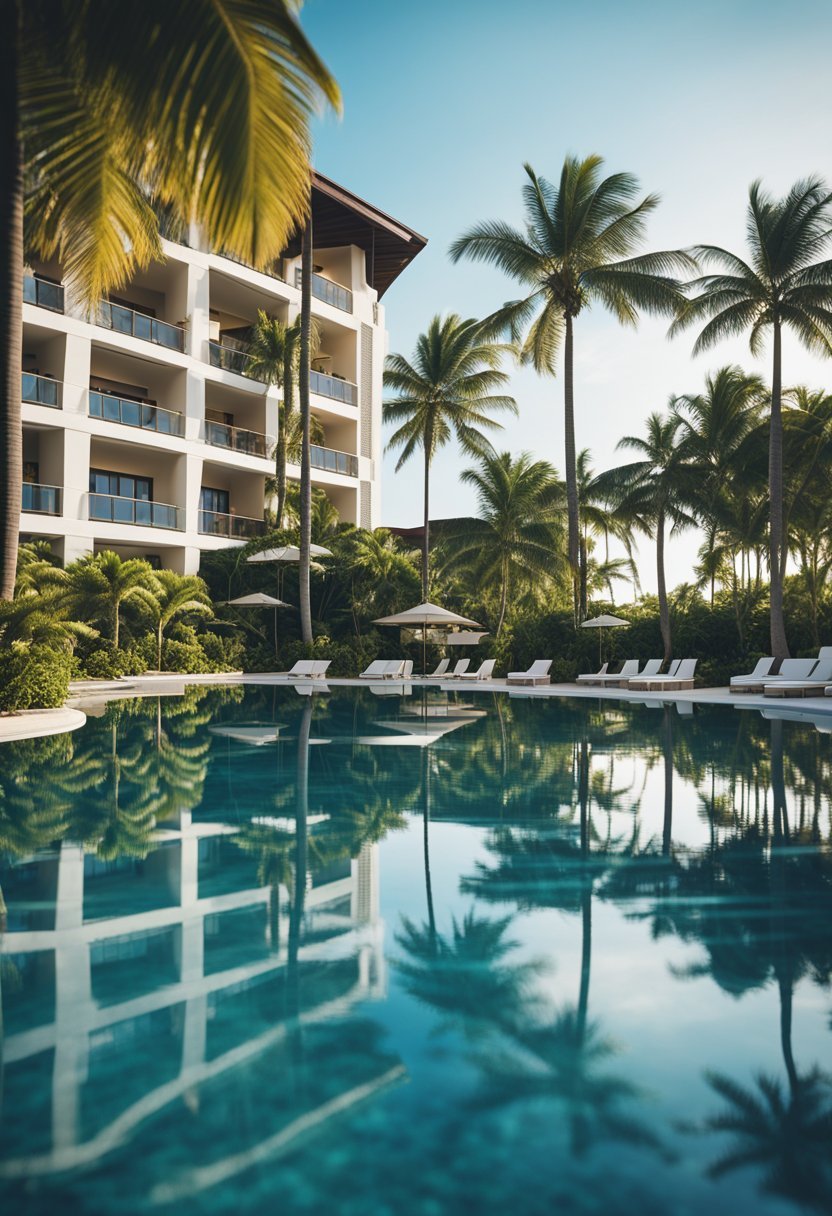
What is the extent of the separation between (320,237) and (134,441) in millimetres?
13262

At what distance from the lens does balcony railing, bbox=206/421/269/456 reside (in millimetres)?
30266

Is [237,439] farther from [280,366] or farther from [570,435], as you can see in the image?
[570,435]

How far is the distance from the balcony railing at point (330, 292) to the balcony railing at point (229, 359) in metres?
4.07

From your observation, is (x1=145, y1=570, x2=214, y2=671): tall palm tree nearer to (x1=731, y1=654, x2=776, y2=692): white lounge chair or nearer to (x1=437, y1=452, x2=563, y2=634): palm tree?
(x1=437, y1=452, x2=563, y2=634): palm tree

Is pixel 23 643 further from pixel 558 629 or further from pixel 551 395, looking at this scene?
pixel 551 395

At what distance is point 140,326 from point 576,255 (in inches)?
547

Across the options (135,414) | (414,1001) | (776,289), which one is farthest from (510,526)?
(414,1001)

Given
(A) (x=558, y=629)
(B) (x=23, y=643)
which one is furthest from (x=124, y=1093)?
(A) (x=558, y=629)

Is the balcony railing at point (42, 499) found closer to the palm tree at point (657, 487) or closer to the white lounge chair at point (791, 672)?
the palm tree at point (657, 487)

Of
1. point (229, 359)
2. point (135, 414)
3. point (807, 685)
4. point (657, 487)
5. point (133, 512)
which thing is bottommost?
point (807, 685)

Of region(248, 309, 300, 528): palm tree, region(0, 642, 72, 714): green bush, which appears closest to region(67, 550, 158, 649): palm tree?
region(248, 309, 300, 528): palm tree

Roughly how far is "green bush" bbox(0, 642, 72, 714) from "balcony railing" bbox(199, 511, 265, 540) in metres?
14.9

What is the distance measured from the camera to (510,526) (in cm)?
3114

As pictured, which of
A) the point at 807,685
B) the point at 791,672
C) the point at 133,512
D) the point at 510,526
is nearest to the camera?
the point at 807,685
